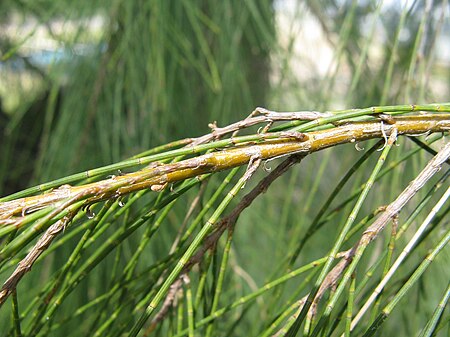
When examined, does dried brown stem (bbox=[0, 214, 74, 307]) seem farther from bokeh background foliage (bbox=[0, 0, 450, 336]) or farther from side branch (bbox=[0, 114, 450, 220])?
bokeh background foliage (bbox=[0, 0, 450, 336])

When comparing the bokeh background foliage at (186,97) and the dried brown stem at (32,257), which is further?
the bokeh background foliage at (186,97)

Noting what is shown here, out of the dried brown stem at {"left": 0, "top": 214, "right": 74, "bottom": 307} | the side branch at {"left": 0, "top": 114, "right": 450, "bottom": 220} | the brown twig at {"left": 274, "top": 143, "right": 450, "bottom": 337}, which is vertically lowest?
the brown twig at {"left": 274, "top": 143, "right": 450, "bottom": 337}

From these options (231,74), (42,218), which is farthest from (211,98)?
(42,218)

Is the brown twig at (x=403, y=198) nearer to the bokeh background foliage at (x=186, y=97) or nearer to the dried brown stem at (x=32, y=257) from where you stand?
the dried brown stem at (x=32, y=257)

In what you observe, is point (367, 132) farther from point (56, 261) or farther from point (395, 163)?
point (56, 261)

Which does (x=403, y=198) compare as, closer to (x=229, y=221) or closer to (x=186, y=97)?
(x=229, y=221)

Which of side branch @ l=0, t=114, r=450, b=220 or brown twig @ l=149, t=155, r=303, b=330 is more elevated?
side branch @ l=0, t=114, r=450, b=220

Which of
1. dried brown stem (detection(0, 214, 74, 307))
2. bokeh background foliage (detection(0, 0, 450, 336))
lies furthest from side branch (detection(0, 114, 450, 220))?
bokeh background foliage (detection(0, 0, 450, 336))

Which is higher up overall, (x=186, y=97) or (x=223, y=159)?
(x=186, y=97)

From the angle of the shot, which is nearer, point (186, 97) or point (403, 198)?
point (403, 198)

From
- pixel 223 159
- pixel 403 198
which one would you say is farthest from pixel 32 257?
pixel 403 198

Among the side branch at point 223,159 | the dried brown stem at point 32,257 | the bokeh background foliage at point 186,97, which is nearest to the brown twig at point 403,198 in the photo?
the side branch at point 223,159
